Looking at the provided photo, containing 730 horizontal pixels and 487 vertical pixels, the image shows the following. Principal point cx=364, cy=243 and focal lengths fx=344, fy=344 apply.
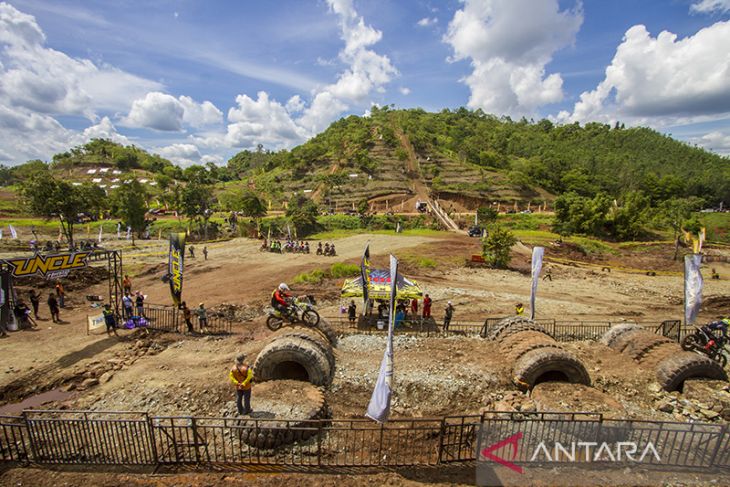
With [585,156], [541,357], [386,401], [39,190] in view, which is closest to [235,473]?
[386,401]

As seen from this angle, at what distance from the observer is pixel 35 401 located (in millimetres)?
10203

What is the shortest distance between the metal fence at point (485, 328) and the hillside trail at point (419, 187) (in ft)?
117

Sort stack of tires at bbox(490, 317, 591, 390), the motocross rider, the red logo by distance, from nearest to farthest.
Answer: the red logo < stack of tires at bbox(490, 317, 591, 390) < the motocross rider

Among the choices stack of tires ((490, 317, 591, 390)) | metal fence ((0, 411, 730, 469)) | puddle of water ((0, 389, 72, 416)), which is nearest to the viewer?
metal fence ((0, 411, 730, 469))

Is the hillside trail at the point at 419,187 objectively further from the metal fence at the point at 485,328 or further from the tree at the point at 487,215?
the metal fence at the point at 485,328

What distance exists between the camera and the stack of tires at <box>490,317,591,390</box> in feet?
34.8

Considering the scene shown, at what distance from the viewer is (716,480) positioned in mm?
7270

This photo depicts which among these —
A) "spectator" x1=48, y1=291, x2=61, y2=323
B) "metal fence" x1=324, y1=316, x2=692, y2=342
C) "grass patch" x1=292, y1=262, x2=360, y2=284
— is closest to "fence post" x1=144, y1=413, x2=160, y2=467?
"metal fence" x1=324, y1=316, x2=692, y2=342

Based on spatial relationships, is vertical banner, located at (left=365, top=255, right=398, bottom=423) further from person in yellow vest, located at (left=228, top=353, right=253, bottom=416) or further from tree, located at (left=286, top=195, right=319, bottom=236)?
tree, located at (left=286, top=195, right=319, bottom=236)

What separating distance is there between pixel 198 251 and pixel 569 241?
144 ft

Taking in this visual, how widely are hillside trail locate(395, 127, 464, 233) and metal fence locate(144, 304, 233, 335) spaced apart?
136 feet

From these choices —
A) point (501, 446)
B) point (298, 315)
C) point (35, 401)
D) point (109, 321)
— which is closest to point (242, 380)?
point (298, 315)

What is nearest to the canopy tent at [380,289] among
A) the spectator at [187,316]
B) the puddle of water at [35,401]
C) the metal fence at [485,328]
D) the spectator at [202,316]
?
the metal fence at [485,328]

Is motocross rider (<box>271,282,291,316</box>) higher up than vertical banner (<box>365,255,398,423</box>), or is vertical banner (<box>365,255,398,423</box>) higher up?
motocross rider (<box>271,282,291,316</box>)
